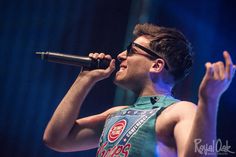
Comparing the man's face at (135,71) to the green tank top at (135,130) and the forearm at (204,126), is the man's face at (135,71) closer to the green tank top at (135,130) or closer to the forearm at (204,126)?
the green tank top at (135,130)

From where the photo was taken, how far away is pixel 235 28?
257 cm

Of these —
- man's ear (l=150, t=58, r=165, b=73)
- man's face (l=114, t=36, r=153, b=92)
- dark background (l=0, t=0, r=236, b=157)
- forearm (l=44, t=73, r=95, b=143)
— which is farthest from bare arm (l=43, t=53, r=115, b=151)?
dark background (l=0, t=0, r=236, b=157)

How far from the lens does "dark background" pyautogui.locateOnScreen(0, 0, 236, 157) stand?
8.64ft

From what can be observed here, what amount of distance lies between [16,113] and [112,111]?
3.15ft

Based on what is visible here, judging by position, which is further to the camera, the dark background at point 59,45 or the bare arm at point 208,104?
the dark background at point 59,45

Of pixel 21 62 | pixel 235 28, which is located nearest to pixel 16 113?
pixel 21 62

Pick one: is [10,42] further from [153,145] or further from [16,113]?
[153,145]

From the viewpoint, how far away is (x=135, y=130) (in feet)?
5.34

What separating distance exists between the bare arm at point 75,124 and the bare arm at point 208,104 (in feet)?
2.59

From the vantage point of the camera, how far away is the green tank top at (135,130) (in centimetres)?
157

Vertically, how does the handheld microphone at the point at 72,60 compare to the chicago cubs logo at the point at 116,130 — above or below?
above

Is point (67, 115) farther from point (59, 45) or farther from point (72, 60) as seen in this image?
point (59, 45)

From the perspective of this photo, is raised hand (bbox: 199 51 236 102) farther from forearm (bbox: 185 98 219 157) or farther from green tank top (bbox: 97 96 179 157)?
green tank top (bbox: 97 96 179 157)

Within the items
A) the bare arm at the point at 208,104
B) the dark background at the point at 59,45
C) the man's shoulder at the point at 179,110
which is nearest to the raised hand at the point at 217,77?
the bare arm at the point at 208,104
